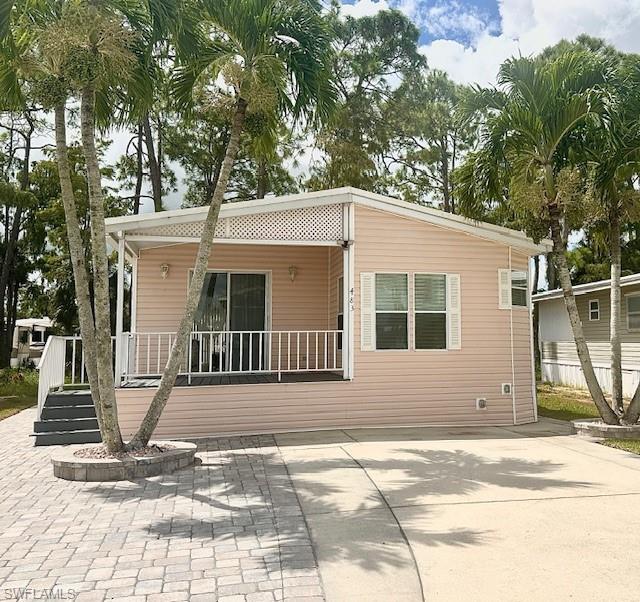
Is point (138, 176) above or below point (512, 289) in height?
above

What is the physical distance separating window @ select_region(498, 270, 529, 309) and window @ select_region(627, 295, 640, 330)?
6.54 metres

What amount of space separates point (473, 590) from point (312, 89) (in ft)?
20.4

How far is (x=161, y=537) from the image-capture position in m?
4.19

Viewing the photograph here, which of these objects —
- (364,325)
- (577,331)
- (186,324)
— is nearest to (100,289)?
(186,324)

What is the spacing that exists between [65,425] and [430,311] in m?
6.25

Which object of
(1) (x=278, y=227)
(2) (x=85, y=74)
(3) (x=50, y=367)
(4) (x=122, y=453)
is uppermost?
(2) (x=85, y=74)

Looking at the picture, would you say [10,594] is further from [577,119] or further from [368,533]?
[577,119]

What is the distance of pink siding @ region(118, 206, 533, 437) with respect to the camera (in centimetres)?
866

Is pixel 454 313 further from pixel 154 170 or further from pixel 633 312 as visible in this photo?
pixel 154 170

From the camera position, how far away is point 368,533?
425 cm

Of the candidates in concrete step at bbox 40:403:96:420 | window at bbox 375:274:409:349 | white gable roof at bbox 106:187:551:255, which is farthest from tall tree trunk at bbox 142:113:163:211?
window at bbox 375:274:409:349

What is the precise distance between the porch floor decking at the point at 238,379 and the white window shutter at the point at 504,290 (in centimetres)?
325

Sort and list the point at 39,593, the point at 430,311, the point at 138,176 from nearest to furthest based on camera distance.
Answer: the point at 39,593 < the point at 430,311 < the point at 138,176

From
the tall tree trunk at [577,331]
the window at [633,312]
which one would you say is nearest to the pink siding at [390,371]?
the tall tree trunk at [577,331]
